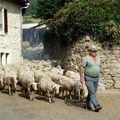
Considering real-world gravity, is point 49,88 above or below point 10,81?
below

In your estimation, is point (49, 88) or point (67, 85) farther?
point (67, 85)

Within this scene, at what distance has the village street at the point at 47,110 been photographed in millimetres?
11609

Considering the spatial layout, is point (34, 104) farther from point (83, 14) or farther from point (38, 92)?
point (83, 14)

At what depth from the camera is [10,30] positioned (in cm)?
2244

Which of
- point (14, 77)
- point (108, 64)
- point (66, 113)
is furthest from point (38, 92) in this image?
point (108, 64)

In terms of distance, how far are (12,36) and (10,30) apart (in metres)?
0.43

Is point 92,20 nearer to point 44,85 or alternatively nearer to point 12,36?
point 12,36

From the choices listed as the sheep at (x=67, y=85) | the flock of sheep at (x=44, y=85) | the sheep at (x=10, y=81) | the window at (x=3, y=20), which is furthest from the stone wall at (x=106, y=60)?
the sheep at (x=10, y=81)

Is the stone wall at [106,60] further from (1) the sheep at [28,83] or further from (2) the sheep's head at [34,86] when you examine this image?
(2) the sheep's head at [34,86]

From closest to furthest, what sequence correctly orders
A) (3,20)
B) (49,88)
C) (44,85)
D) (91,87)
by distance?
1. (91,87)
2. (49,88)
3. (44,85)
4. (3,20)

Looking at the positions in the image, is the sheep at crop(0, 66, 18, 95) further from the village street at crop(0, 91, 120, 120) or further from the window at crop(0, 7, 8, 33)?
the window at crop(0, 7, 8, 33)

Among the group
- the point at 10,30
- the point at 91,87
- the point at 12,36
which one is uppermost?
the point at 10,30

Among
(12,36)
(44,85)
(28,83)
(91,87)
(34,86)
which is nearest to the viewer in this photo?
(91,87)

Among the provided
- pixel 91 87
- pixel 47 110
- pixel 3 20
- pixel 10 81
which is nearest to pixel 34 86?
pixel 10 81
